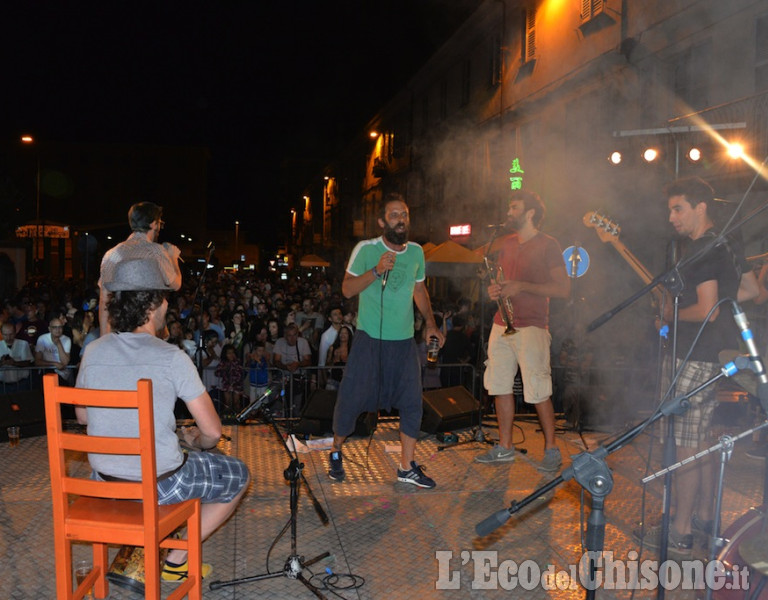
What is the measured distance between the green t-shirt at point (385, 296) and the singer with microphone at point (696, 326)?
1.90m

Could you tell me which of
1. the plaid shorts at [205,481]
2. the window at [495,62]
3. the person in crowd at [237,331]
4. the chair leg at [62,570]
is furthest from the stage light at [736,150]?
the chair leg at [62,570]

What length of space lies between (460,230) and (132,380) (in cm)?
1768

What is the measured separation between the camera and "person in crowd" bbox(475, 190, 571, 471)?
16.6 feet

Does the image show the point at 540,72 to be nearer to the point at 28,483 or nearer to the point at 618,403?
the point at 618,403

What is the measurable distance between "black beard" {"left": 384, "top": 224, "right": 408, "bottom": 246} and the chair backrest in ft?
8.03

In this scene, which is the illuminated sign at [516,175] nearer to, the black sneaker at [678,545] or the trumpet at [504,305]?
the trumpet at [504,305]

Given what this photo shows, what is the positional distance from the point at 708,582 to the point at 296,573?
1.88 metres

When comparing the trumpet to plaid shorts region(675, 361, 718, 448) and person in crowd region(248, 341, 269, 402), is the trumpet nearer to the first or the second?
plaid shorts region(675, 361, 718, 448)

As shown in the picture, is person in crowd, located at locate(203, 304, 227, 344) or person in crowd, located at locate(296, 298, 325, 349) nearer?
person in crowd, located at locate(203, 304, 227, 344)

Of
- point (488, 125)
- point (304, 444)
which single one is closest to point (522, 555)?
point (304, 444)

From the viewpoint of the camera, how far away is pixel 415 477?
4703 mm

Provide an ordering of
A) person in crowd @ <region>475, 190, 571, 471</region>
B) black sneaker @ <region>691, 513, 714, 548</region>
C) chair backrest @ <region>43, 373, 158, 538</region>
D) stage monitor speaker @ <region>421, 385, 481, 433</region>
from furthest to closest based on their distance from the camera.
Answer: stage monitor speaker @ <region>421, 385, 481, 433</region> → person in crowd @ <region>475, 190, 571, 471</region> → black sneaker @ <region>691, 513, 714, 548</region> → chair backrest @ <region>43, 373, 158, 538</region>

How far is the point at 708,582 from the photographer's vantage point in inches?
98.4

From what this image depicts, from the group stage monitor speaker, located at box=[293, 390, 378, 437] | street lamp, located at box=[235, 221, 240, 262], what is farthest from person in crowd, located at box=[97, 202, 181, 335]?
street lamp, located at box=[235, 221, 240, 262]
